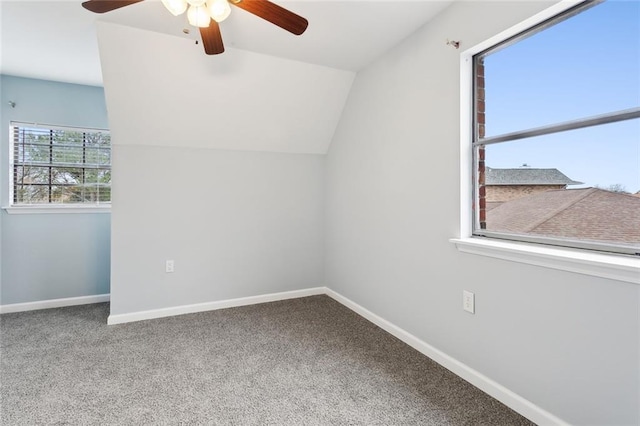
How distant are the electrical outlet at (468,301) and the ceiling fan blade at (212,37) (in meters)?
2.01

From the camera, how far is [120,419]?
160 centimetres

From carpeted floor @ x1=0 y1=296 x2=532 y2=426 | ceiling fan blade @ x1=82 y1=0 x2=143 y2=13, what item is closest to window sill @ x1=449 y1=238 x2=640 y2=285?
carpeted floor @ x1=0 y1=296 x2=532 y2=426

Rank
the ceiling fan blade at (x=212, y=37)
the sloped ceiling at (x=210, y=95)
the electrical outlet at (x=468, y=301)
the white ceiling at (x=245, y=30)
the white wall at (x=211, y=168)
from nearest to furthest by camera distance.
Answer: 1. the ceiling fan blade at (x=212, y=37)
2. the electrical outlet at (x=468, y=301)
3. the white ceiling at (x=245, y=30)
4. the sloped ceiling at (x=210, y=95)
5. the white wall at (x=211, y=168)

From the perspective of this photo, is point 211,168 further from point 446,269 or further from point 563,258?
point 563,258

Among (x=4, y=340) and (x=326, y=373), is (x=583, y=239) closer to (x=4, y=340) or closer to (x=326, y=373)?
(x=326, y=373)

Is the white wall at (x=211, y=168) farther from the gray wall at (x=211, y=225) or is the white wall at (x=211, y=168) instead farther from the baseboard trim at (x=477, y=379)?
the baseboard trim at (x=477, y=379)

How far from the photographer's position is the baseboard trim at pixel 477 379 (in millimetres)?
1550

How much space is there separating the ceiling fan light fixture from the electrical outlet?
6.43ft

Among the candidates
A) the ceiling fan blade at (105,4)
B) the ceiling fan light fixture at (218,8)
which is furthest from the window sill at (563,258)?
the ceiling fan blade at (105,4)

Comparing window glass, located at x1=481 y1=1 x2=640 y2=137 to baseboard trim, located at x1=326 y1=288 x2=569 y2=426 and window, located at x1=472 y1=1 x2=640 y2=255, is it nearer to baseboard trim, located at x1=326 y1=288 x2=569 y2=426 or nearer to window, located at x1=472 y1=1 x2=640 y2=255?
window, located at x1=472 y1=1 x2=640 y2=255

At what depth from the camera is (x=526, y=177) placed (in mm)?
1746

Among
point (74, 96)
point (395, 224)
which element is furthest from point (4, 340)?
point (395, 224)

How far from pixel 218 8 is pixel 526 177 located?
1762 millimetres

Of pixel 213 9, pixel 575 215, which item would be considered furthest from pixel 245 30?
pixel 575 215
